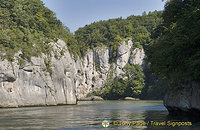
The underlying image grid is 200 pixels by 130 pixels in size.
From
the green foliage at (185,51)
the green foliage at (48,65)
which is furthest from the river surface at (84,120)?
the green foliage at (48,65)

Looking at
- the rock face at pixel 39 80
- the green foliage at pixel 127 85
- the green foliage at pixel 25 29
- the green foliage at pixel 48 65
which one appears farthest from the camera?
the green foliage at pixel 127 85

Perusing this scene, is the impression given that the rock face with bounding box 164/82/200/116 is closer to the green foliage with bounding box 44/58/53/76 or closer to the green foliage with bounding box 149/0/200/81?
the green foliage with bounding box 149/0/200/81

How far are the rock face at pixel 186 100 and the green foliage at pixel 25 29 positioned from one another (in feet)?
103

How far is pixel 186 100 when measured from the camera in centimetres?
2275

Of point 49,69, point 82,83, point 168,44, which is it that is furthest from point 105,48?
point 168,44

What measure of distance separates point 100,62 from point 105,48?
7.90 metres

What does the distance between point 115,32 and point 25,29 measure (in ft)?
277

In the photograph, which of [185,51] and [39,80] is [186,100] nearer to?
[185,51]

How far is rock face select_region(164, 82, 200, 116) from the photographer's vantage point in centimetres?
2105

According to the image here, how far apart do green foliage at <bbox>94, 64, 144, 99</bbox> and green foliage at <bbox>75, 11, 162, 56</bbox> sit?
13.3 m

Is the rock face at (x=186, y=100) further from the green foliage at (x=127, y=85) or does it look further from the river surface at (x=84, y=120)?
the green foliage at (x=127, y=85)

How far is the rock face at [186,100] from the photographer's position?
2105cm

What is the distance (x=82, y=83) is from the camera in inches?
4328

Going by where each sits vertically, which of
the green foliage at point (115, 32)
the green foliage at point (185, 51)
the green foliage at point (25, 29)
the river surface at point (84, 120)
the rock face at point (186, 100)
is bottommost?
the river surface at point (84, 120)
